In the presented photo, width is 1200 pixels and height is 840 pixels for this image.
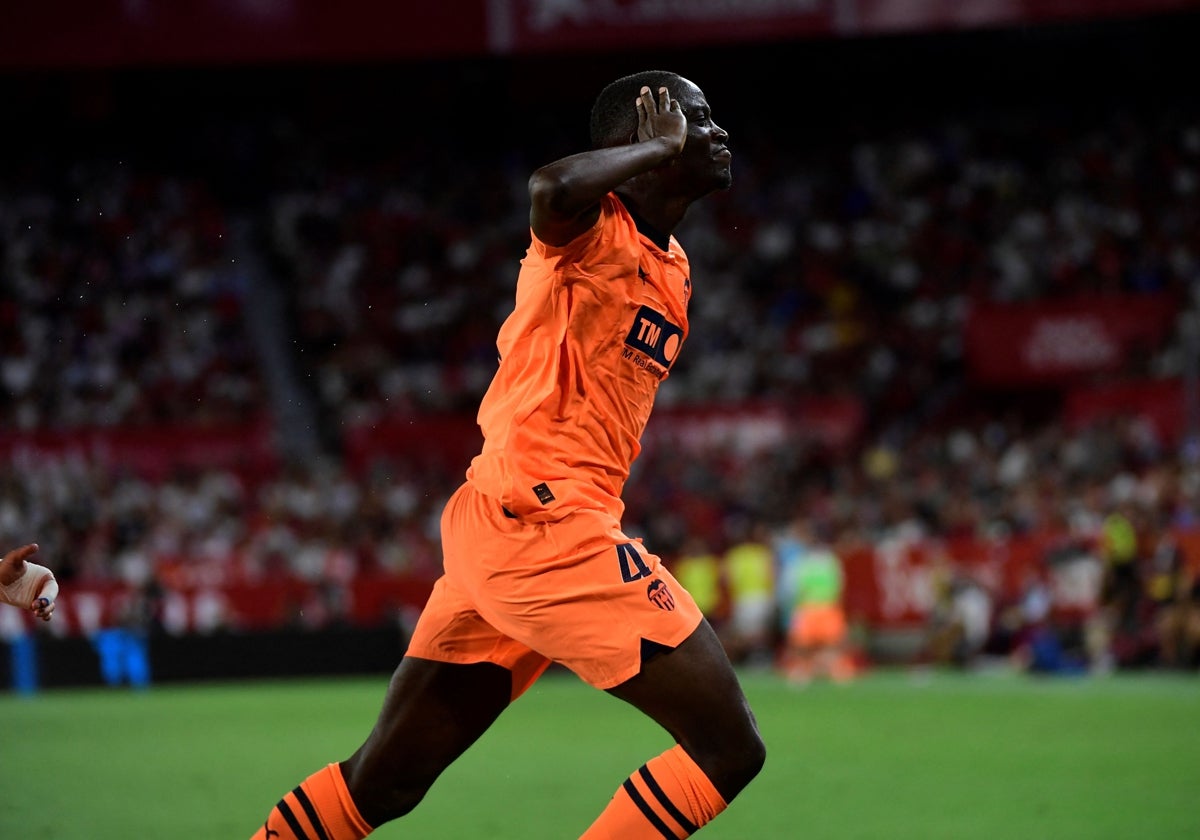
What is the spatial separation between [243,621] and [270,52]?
867 cm

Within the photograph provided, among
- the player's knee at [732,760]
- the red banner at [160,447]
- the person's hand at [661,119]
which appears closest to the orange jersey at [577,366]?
the person's hand at [661,119]

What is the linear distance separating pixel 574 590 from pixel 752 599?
1732cm

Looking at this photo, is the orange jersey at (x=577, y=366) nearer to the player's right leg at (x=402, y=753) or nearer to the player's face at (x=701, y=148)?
the player's face at (x=701, y=148)

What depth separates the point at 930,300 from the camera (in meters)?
27.7

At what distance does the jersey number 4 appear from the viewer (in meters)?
4.83

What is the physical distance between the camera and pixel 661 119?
15.7 ft

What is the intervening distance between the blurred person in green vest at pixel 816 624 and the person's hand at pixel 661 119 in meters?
15.4

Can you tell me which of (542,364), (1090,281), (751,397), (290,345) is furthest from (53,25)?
(542,364)

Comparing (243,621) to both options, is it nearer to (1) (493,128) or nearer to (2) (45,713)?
(2) (45,713)

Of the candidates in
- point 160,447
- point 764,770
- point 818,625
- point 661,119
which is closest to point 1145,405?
point 818,625

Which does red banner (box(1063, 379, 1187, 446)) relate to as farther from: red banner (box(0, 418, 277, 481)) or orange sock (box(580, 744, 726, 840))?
orange sock (box(580, 744, 726, 840))

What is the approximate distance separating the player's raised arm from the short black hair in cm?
22

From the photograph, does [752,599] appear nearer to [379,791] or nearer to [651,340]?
[379,791]

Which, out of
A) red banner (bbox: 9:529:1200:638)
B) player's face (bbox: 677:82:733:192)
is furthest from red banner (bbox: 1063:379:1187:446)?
Answer: player's face (bbox: 677:82:733:192)
